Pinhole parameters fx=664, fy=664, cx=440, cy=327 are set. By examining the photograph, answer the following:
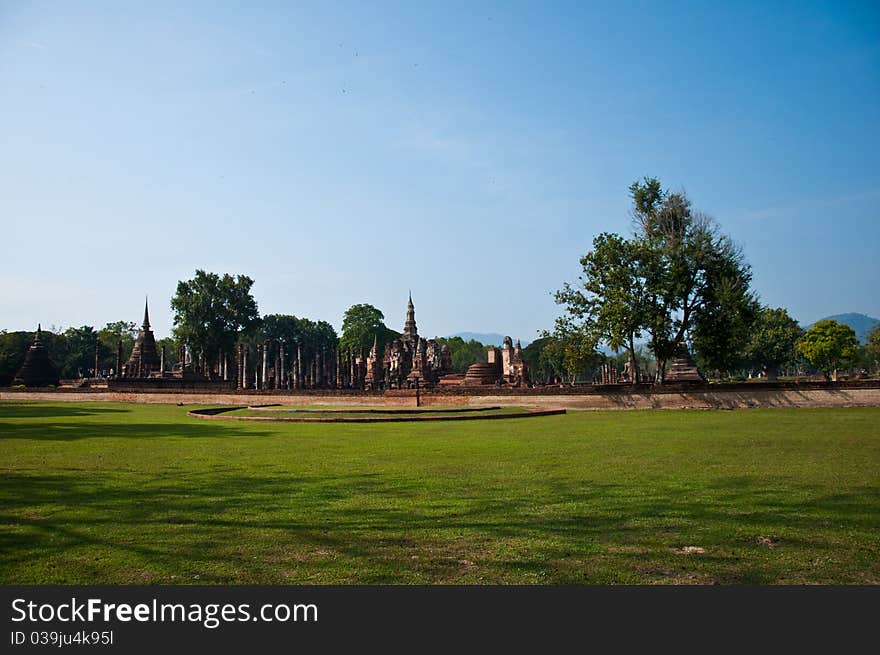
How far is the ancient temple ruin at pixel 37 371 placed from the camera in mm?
57656

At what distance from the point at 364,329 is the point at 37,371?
5811 centimetres

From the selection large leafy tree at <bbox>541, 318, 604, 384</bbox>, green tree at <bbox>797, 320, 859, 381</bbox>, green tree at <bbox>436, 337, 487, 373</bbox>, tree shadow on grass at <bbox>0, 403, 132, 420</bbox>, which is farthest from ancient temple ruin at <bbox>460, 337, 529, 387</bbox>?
green tree at <bbox>436, 337, 487, 373</bbox>

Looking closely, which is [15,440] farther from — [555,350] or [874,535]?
[555,350]

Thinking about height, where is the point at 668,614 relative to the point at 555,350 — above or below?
below

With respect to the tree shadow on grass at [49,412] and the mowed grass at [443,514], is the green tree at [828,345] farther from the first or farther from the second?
the tree shadow on grass at [49,412]

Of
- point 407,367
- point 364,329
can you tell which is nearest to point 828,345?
point 407,367

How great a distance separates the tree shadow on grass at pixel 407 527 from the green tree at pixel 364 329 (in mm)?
100821

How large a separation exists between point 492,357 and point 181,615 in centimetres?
5102

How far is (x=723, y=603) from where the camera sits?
169 inches

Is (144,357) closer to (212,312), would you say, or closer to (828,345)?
(212,312)

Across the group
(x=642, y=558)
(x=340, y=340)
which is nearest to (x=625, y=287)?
(x=642, y=558)

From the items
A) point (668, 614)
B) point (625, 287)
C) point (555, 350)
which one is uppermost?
point (625, 287)

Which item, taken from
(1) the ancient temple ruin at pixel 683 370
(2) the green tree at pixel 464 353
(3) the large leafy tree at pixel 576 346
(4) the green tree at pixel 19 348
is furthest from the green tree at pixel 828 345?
(4) the green tree at pixel 19 348

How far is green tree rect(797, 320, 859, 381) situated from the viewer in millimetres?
72500
